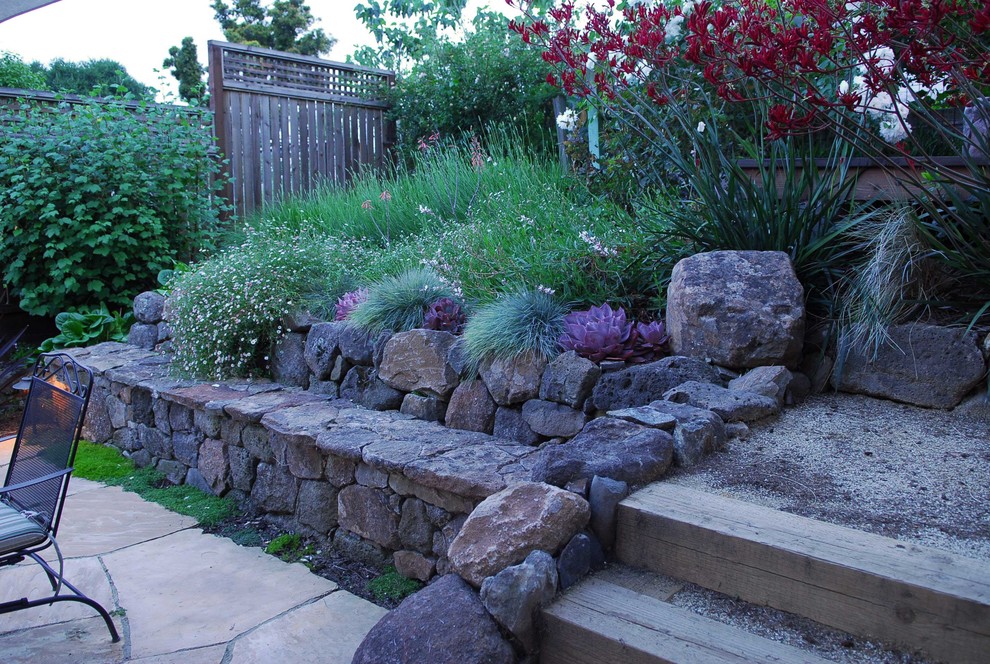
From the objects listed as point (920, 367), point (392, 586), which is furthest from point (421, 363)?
point (920, 367)

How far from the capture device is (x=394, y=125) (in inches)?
341

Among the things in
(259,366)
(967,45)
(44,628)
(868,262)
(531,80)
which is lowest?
(44,628)

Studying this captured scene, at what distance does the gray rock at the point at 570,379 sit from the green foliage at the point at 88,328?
13.7 ft

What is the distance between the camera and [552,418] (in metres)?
3.16

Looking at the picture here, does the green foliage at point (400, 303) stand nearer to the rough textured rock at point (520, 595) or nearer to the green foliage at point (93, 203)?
the rough textured rock at point (520, 595)

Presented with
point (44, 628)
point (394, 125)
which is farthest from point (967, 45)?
point (394, 125)

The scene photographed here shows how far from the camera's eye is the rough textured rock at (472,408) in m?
3.40

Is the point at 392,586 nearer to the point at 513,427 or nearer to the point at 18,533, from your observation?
the point at 513,427

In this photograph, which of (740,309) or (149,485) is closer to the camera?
(740,309)

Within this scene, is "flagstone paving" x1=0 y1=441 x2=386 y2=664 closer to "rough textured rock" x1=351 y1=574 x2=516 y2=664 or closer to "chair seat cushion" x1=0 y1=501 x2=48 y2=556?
"chair seat cushion" x1=0 y1=501 x2=48 y2=556

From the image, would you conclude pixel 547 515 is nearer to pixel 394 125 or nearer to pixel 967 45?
pixel 967 45

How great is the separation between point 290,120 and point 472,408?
5.57 m

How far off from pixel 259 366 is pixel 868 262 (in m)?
3.35

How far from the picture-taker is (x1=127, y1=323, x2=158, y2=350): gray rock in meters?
5.54
